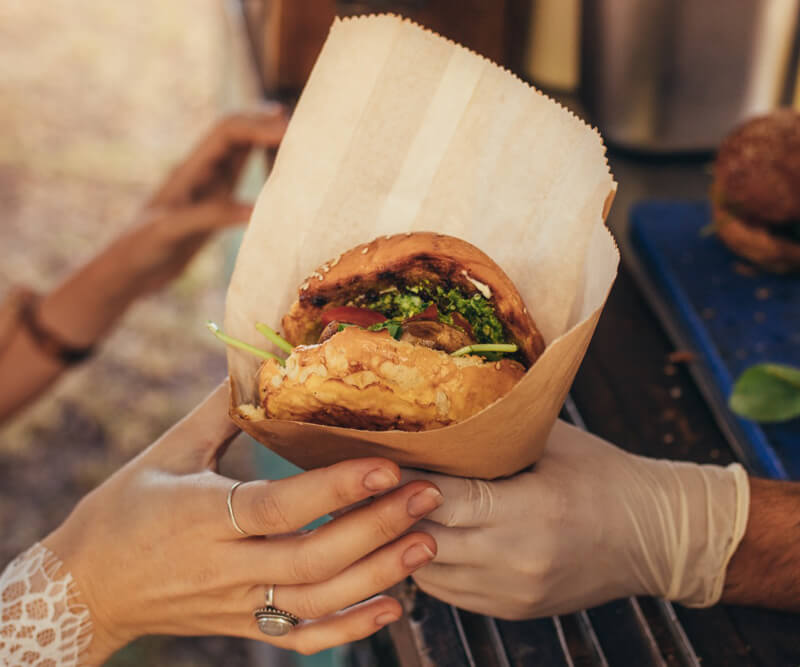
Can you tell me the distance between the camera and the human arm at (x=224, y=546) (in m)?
0.89

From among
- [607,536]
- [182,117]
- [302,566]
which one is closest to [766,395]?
[607,536]

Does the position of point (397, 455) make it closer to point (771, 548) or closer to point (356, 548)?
point (356, 548)

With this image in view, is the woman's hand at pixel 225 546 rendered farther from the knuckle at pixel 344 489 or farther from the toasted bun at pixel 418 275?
the toasted bun at pixel 418 275

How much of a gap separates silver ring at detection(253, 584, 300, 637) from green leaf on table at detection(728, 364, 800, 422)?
827mm

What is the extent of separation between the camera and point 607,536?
1.04 m

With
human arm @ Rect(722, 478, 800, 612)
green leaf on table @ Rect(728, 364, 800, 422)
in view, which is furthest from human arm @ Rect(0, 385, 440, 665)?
green leaf on table @ Rect(728, 364, 800, 422)

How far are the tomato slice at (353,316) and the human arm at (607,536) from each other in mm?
205

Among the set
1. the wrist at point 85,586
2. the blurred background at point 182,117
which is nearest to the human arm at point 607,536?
the wrist at point 85,586

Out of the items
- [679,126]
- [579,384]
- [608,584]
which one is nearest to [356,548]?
[608,584]

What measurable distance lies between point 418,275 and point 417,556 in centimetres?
36

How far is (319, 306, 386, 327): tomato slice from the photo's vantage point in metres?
0.99

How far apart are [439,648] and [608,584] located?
0.83 feet

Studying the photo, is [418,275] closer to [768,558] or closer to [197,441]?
[197,441]

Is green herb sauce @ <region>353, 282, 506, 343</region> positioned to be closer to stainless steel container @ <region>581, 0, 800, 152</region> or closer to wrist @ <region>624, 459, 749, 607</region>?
wrist @ <region>624, 459, 749, 607</region>
